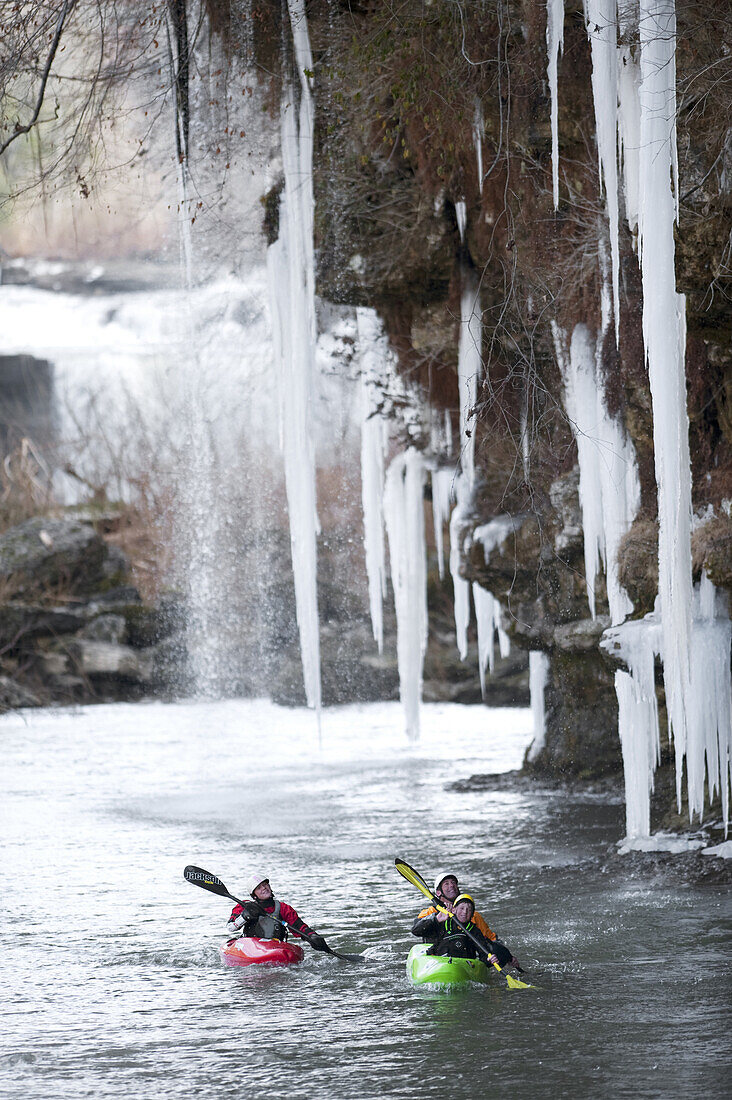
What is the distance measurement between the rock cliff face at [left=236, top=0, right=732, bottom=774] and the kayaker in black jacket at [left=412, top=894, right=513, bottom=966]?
2143 millimetres

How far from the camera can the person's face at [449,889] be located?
938 cm

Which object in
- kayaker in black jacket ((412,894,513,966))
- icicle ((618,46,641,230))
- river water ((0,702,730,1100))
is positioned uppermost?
icicle ((618,46,641,230))

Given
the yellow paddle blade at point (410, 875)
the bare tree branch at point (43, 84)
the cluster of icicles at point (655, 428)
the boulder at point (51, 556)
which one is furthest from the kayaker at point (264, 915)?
the boulder at point (51, 556)

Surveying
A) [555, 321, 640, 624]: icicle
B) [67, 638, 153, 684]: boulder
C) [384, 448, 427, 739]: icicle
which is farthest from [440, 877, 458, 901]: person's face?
[67, 638, 153, 684]: boulder

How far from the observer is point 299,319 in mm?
13000

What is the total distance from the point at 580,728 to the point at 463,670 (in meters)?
13.8

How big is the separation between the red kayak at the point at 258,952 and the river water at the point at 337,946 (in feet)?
0.39

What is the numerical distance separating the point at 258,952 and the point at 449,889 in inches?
63.5

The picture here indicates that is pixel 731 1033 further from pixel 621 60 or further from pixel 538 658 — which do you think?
pixel 538 658

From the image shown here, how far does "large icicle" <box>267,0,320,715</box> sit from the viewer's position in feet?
37.6

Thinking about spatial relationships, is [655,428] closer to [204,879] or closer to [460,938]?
[460,938]

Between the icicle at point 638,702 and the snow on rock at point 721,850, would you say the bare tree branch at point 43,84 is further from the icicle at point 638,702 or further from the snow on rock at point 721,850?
the snow on rock at point 721,850

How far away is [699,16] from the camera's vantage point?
8.68m

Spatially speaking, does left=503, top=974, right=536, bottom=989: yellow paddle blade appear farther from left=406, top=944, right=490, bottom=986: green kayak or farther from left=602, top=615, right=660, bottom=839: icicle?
left=602, top=615, right=660, bottom=839: icicle
